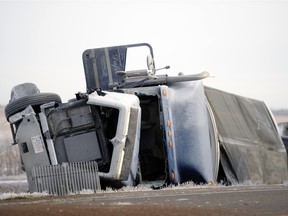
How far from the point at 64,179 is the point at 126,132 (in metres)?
1.23

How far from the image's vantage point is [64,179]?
10.3 m

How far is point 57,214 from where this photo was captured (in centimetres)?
584

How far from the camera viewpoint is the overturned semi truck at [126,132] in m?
10.8

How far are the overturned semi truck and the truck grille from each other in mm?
14

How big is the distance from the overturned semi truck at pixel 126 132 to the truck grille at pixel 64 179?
0.05 ft

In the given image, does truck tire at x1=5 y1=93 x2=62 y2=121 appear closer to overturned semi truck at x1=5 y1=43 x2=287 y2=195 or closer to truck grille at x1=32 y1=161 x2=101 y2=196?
overturned semi truck at x1=5 y1=43 x2=287 y2=195

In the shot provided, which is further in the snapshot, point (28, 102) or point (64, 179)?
point (28, 102)

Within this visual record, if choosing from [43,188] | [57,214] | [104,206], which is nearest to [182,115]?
[43,188]

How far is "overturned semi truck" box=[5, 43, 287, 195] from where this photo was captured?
10.8 meters

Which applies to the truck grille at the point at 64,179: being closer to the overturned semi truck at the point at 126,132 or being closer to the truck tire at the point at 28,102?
the overturned semi truck at the point at 126,132

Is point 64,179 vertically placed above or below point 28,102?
below

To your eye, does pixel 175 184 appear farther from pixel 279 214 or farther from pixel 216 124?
pixel 279 214

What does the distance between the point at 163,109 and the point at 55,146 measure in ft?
6.28

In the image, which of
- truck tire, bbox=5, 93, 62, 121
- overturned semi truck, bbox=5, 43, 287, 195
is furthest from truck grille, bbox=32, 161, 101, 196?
truck tire, bbox=5, 93, 62, 121
